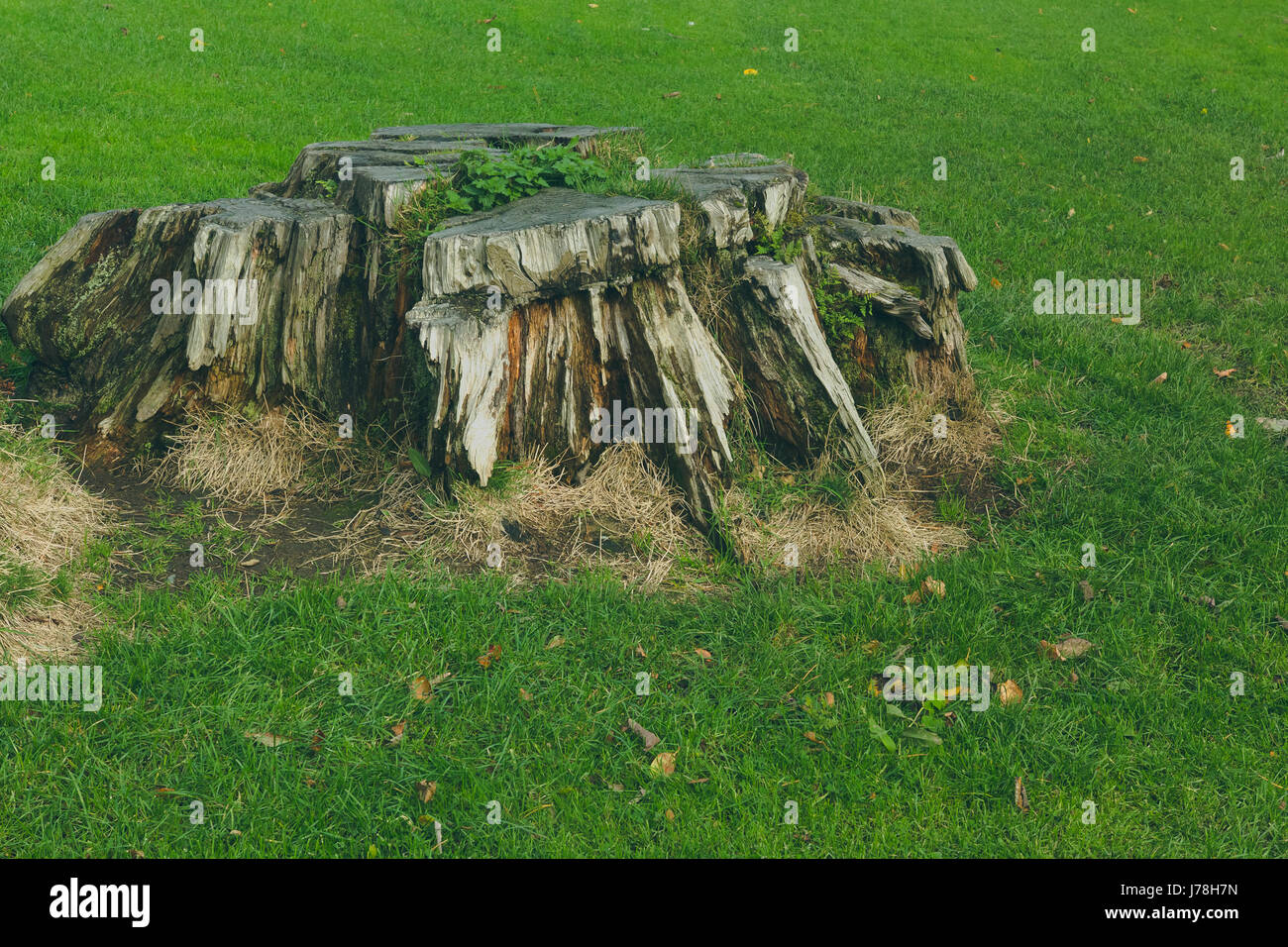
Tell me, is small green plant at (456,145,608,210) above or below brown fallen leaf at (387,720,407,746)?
above

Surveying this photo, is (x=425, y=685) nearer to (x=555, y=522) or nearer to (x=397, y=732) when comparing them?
(x=397, y=732)

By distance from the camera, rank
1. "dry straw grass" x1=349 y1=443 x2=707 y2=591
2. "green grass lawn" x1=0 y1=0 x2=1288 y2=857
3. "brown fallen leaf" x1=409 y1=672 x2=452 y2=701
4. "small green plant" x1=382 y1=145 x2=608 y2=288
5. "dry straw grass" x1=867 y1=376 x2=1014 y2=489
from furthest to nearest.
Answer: "dry straw grass" x1=867 y1=376 x2=1014 y2=489
"small green plant" x1=382 y1=145 x2=608 y2=288
"dry straw grass" x1=349 y1=443 x2=707 y2=591
"brown fallen leaf" x1=409 y1=672 x2=452 y2=701
"green grass lawn" x1=0 y1=0 x2=1288 y2=857

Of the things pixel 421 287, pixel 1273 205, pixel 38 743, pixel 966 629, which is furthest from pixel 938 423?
pixel 1273 205

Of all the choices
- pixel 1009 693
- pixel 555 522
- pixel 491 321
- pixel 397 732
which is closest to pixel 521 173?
pixel 491 321

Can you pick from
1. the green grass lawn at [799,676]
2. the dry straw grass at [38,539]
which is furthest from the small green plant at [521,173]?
the dry straw grass at [38,539]

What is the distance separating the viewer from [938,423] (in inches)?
223

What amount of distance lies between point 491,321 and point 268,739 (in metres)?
2.07

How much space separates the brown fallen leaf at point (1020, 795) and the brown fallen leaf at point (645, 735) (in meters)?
1.29

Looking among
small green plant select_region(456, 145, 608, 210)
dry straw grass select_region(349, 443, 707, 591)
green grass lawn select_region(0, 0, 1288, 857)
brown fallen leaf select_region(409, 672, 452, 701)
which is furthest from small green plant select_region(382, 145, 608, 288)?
brown fallen leaf select_region(409, 672, 452, 701)

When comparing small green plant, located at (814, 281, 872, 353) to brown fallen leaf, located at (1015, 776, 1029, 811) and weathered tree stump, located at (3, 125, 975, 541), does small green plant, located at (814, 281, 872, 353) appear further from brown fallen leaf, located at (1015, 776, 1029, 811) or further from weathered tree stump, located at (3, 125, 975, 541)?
brown fallen leaf, located at (1015, 776, 1029, 811)

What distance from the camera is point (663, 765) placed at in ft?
11.7

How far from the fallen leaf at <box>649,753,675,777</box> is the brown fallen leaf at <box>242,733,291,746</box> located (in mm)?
1334

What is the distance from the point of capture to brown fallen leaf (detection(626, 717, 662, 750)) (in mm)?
3648
